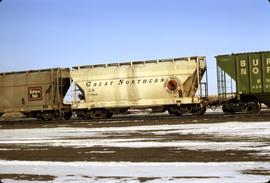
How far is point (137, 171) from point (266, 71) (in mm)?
18087

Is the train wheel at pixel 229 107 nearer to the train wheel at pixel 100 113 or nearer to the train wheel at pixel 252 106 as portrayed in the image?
the train wheel at pixel 252 106

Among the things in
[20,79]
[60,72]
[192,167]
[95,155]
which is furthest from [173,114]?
[192,167]

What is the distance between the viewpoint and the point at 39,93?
99.7ft

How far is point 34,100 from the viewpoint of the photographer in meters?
30.3

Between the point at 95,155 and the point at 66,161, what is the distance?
100 centimetres

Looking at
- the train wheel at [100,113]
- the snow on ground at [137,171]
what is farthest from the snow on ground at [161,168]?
the train wheel at [100,113]

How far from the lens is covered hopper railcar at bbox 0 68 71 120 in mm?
29969

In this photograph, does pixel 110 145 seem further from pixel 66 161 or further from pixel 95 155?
pixel 66 161

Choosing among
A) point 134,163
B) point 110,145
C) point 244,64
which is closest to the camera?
point 134,163

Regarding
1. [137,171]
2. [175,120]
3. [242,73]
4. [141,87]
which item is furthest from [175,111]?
[137,171]

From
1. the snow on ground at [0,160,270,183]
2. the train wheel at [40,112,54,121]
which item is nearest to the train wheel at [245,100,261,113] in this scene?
the train wheel at [40,112,54,121]

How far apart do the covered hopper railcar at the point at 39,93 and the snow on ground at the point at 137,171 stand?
2000 centimetres

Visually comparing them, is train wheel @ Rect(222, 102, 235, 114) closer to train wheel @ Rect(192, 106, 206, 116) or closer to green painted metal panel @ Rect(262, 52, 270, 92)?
train wheel @ Rect(192, 106, 206, 116)

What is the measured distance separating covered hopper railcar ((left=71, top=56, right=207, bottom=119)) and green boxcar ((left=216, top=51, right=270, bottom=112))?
57.9 inches
